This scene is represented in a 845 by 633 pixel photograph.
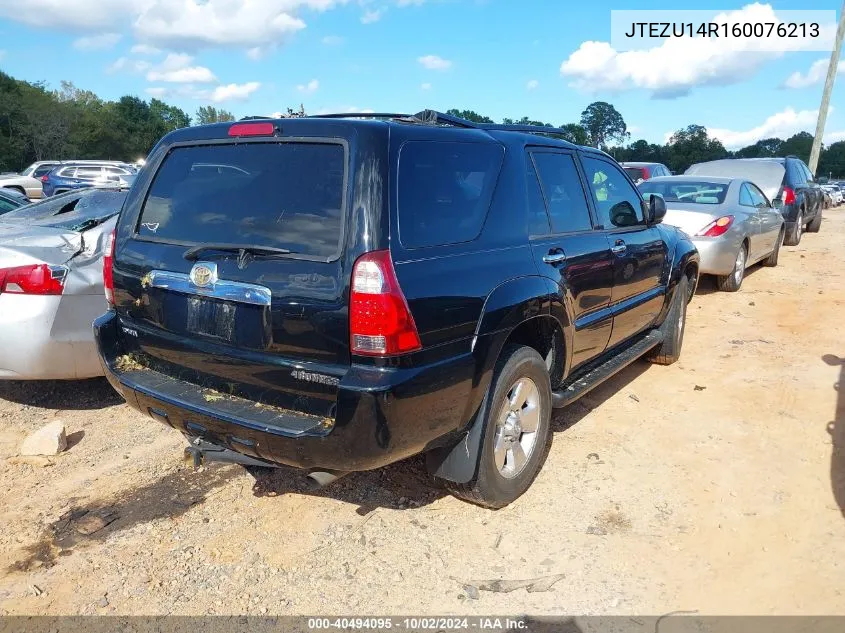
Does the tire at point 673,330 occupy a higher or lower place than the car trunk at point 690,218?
lower

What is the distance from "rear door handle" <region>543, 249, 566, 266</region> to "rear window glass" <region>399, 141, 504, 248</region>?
0.50 m

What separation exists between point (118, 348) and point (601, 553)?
2.64 metres

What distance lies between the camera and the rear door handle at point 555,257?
3435mm

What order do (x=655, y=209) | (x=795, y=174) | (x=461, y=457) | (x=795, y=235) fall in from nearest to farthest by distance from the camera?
(x=461, y=457)
(x=655, y=209)
(x=795, y=174)
(x=795, y=235)

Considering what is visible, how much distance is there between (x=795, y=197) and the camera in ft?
42.3

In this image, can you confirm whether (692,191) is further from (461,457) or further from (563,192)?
(461,457)

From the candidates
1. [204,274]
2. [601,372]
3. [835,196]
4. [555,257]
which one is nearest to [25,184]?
[204,274]

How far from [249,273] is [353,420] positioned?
2.50 feet

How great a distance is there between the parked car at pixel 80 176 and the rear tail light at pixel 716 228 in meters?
19.5

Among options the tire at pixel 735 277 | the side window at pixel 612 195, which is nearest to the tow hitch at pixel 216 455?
the side window at pixel 612 195

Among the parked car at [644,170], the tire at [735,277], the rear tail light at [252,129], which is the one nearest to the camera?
the rear tail light at [252,129]

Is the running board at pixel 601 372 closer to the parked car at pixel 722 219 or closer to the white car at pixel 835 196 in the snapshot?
the parked car at pixel 722 219

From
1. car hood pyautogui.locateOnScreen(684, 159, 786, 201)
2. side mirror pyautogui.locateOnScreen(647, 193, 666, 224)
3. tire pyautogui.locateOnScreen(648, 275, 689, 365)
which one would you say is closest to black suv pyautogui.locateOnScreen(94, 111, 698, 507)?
side mirror pyautogui.locateOnScreen(647, 193, 666, 224)

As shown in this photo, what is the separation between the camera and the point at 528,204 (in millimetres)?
3438
